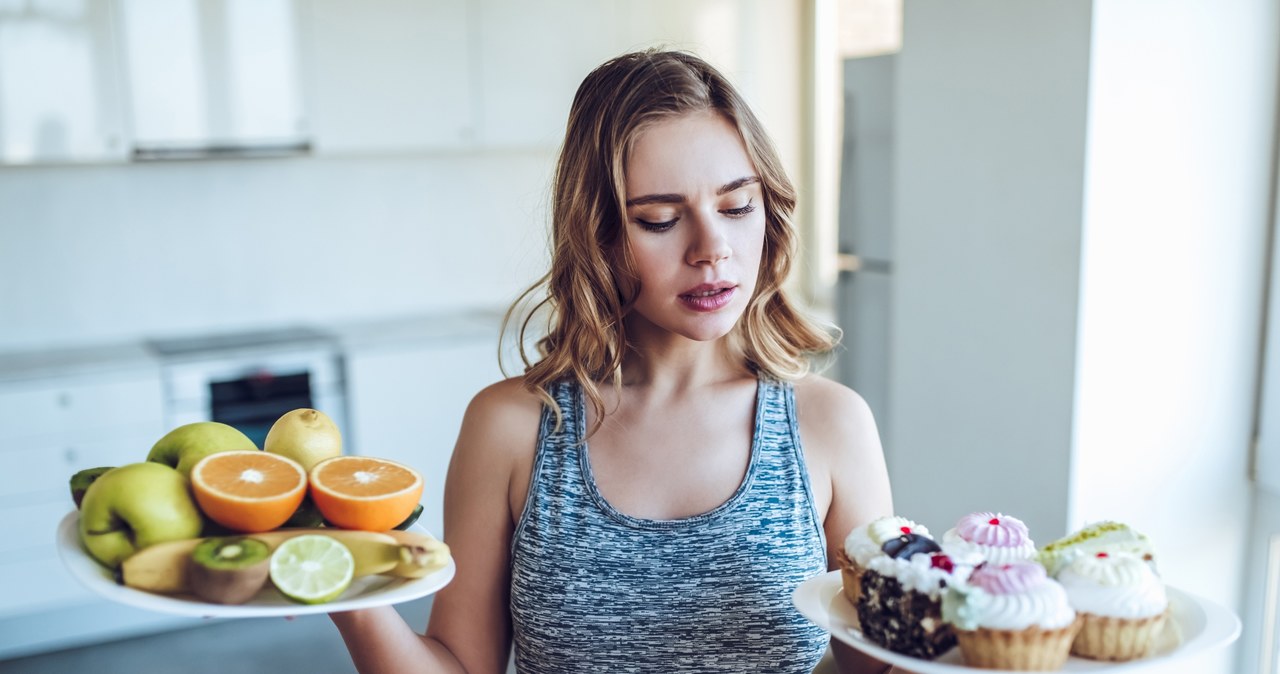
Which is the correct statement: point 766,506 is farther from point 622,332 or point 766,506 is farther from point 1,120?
point 1,120

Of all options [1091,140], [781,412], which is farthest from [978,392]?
[781,412]

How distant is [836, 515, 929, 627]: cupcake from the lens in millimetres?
1171

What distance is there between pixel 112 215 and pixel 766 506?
3272 mm

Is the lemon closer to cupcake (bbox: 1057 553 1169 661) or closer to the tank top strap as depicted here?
the tank top strap

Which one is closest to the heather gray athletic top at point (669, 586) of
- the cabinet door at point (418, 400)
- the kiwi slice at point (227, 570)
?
the kiwi slice at point (227, 570)

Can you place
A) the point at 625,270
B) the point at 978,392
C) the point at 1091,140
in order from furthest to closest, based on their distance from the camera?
1. the point at 978,392
2. the point at 1091,140
3. the point at 625,270

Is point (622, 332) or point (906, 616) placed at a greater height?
point (622, 332)

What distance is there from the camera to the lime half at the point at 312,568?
936mm

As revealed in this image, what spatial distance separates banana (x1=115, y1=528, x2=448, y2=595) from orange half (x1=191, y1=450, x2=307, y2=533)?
0.02 meters

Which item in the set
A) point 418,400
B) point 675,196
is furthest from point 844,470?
point 418,400

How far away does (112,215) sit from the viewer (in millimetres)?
3881

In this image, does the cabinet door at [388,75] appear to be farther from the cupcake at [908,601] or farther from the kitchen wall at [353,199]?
the cupcake at [908,601]

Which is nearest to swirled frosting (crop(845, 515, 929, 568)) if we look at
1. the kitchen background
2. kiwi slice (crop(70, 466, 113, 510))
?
kiwi slice (crop(70, 466, 113, 510))

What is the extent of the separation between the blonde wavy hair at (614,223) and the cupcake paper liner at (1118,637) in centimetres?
54
